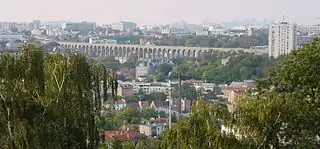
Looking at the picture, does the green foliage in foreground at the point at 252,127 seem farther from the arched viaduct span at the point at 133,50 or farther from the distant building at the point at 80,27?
the distant building at the point at 80,27

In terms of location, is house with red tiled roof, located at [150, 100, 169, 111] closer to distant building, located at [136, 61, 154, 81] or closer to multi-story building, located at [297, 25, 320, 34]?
distant building, located at [136, 61, 154, 81]

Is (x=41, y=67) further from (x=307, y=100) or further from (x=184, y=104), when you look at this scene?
(x=184, y=104)

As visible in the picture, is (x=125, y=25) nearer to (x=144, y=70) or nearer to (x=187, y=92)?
(x=144, y=70)

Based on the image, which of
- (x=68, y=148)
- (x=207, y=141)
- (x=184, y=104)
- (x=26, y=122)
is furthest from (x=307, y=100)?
(x=184, y=104)

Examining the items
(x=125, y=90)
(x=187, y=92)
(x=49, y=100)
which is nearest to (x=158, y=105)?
(x=187, y=92)

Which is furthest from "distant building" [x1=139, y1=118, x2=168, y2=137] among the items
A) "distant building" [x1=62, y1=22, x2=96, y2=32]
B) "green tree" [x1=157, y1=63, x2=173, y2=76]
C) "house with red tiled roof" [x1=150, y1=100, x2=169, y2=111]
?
"distant building" [x1=62, y1=22, x2=96, y2=32]
